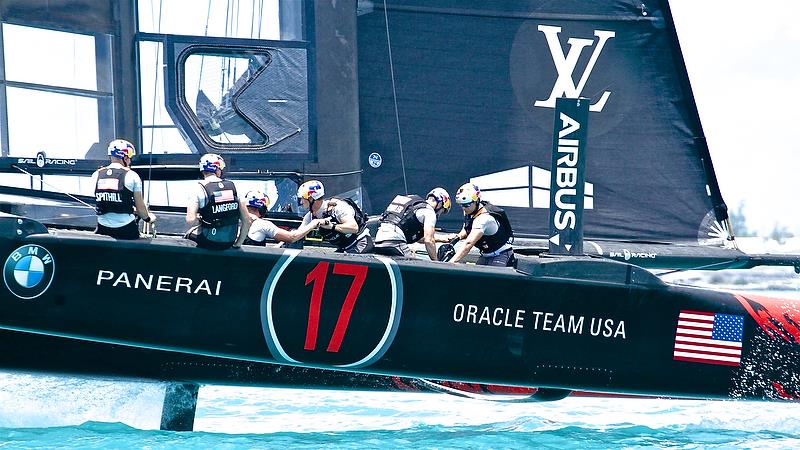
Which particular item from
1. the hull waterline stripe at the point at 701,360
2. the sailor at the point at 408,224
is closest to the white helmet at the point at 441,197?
the sailor at the point at 408,224

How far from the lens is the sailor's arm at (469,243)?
22.0 feet

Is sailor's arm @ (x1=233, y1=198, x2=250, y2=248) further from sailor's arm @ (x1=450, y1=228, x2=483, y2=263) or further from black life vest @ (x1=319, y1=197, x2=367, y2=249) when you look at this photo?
sailor's arm @ (x1=450, y1=228, x2=483, y2=263)

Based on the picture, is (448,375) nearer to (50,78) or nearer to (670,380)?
(670,380)

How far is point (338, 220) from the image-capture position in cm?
700

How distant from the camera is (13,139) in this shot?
7.22 m

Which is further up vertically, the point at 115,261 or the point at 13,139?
the point at 13,139

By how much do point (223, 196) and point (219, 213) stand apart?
10 cm

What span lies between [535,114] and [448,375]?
3.77 m

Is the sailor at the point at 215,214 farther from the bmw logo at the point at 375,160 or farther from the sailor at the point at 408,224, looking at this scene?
the bmw logo at the point at 375,160

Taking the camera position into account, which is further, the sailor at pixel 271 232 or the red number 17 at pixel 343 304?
the sailor at pixel 271 232

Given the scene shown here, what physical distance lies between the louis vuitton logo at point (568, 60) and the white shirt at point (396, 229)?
2.49 metres

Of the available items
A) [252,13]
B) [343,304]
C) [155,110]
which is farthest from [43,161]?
[343,304]

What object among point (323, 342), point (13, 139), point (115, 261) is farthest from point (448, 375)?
point (13, 139)

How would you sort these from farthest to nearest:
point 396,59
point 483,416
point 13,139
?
point 396,59 < point 483,416 < point 13,139
